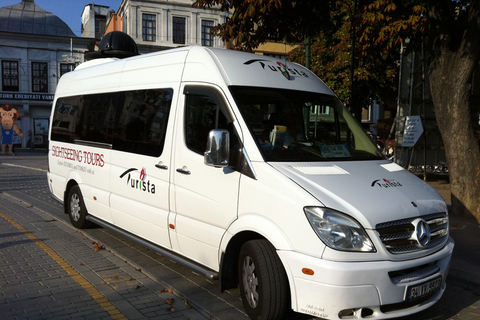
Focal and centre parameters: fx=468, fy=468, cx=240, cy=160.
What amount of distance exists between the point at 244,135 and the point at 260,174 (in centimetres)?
47

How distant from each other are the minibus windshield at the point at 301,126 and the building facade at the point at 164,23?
1541 inches

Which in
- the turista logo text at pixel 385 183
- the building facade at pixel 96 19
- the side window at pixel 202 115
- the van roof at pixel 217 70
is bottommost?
the turista logo text at pixel 385 183

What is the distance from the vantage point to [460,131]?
28.1 feet

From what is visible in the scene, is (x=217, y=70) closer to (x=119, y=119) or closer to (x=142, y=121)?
(x=142, y=121)

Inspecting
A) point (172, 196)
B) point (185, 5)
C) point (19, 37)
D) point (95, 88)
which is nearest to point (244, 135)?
point (172, 196)

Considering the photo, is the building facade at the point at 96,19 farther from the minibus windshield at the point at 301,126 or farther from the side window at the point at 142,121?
the minibus windshield at the point at 301,126

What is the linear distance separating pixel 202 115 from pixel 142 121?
1.32 metres

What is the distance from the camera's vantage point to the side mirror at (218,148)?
165 inches

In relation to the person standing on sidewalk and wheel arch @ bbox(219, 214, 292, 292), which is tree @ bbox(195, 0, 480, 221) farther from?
the person standing on sidewalk

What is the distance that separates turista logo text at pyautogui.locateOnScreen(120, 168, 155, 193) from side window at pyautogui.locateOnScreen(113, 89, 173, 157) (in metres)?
0.26

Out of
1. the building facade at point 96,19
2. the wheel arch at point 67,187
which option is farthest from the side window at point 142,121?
the building facade at point 96,19

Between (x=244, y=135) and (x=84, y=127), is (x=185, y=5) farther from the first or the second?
(x=244, y=135)

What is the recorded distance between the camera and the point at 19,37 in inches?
1743

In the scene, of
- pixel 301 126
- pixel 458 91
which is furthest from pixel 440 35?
pixel 301 126
